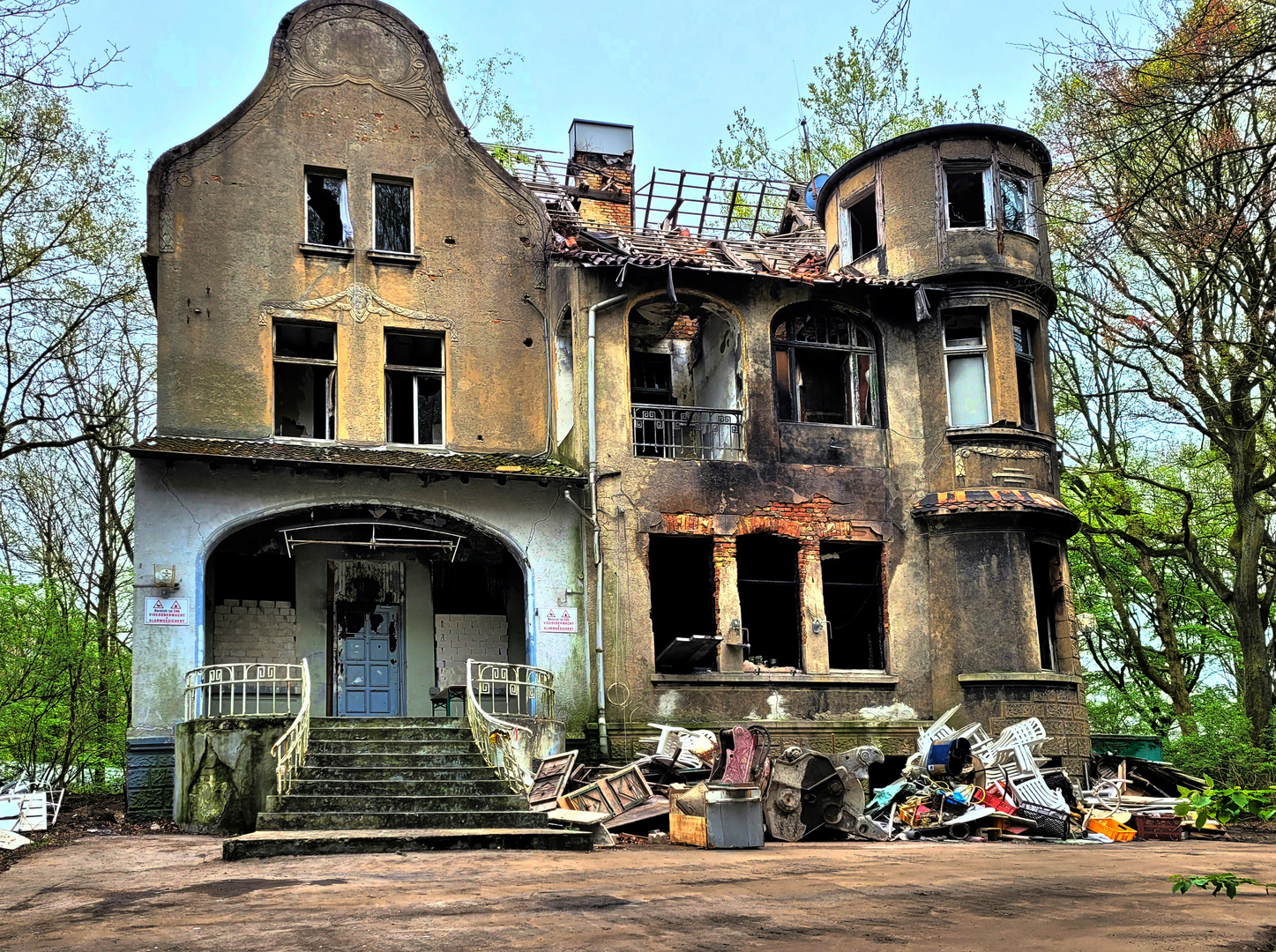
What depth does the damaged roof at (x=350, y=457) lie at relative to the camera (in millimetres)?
16656

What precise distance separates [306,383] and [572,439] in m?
4.25

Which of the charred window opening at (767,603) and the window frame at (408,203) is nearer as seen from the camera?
the window frame at (408,203)

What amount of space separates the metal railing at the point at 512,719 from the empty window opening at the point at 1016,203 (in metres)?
10.2

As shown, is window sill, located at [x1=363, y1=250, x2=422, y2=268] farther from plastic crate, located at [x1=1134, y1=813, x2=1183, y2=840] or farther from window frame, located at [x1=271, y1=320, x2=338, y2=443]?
plastic crate, located at [x1=1134, y1=813, x2=1183, y2=840]

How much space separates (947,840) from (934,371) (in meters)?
7.78

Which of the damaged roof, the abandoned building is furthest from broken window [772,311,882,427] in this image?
the damaged roof

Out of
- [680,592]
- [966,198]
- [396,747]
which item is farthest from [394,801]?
[966,198]

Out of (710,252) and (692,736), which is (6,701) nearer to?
(692,736)

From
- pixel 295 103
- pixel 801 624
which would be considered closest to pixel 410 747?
pixel 801 624

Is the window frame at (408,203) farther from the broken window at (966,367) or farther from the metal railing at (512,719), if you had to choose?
the broken window at (966,367)

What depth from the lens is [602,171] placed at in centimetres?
2334

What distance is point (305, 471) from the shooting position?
1759 cm

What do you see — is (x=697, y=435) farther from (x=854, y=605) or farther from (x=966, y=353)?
(x=966, y=353)

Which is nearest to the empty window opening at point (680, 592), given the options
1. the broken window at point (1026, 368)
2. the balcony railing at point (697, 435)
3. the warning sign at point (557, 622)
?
the balcony railing at point (697, 435)
